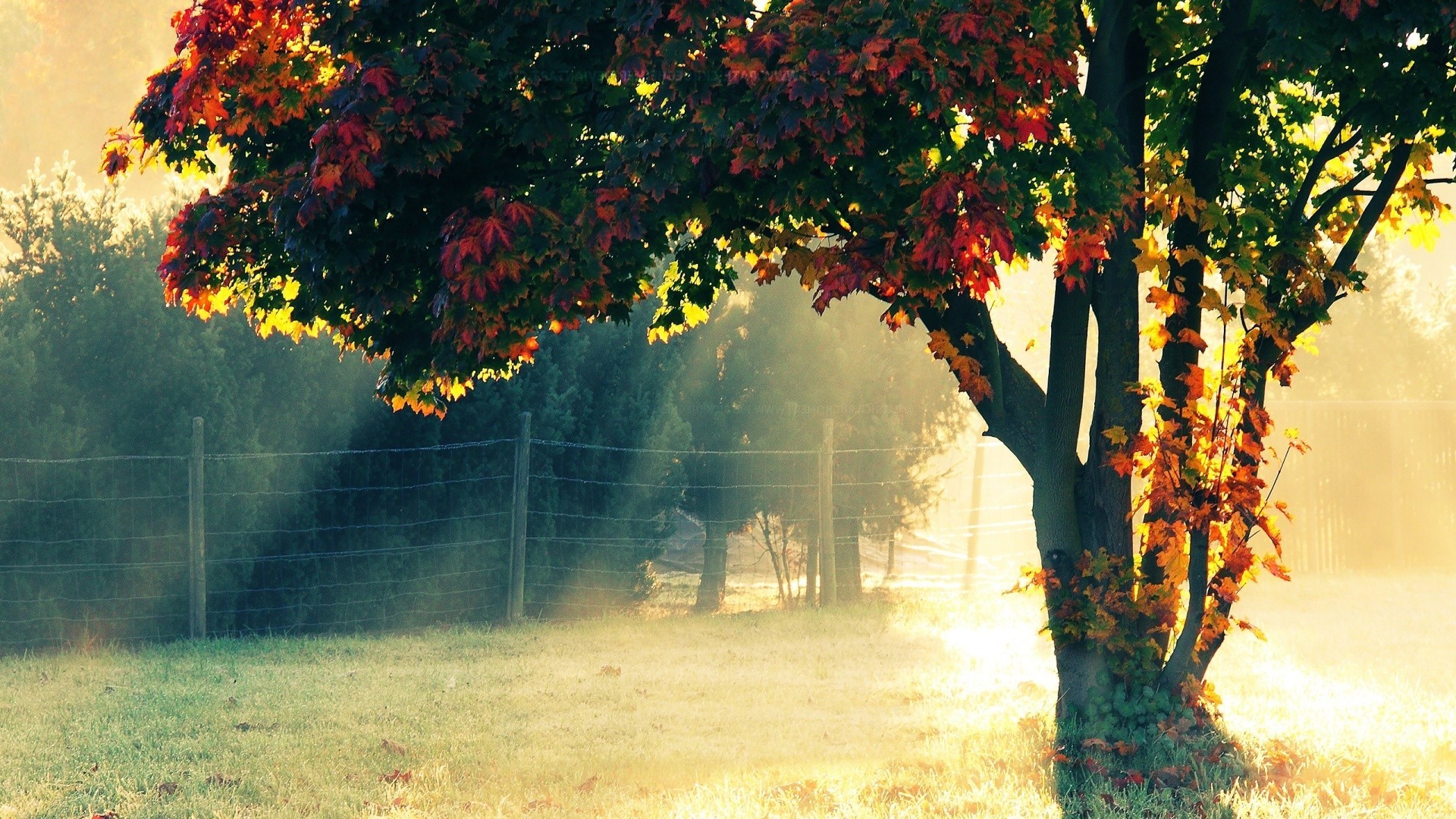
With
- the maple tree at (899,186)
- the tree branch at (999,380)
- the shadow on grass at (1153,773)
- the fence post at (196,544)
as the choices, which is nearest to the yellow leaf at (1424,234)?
the maple tree at (899,186)

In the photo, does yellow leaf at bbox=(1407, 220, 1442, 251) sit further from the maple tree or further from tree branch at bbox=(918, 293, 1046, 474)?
tree branch at bbox=(918, 293, 1046, 474)

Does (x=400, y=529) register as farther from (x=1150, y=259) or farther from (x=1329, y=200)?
(x=1329, y=200)

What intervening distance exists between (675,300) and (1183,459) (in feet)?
8.64

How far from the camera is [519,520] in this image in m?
11.6

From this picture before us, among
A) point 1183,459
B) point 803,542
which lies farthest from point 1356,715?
point 803,542

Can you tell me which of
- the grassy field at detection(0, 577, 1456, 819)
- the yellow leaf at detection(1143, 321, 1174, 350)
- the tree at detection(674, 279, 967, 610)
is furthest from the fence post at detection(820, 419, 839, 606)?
the yellow leaf at detection(1143, 321, 1174, 350)

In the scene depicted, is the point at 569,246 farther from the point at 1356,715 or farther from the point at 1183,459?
the point at 1356,715

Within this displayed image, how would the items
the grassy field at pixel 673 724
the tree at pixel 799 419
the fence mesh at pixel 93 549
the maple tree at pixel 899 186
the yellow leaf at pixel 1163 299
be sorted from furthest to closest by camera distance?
1. the tree at pixel 799 419
2. the fence mesh at pixel 93 549
3. the yellow leaf at pixel 1163 299
4. the grassy field at pixel 673 724
5. the maple tree at pixel 899 186

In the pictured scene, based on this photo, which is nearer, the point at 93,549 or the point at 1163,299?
the point at 1163,299

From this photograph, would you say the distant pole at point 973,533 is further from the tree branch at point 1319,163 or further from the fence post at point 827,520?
the tree branch at point 1319,163

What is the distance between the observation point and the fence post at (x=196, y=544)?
413 inches

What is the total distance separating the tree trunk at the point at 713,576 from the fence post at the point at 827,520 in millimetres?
1007

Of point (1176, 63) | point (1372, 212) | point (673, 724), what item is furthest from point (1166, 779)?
point (1176, 63)

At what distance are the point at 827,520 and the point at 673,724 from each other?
5.53 metres
